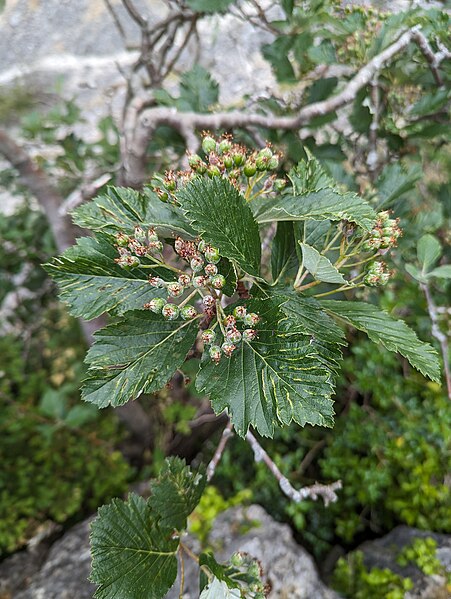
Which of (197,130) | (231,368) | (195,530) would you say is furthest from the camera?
(195,530)

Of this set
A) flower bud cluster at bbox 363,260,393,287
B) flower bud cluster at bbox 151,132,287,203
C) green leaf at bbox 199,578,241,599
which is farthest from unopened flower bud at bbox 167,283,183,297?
green leaf at bbox 199,578,241,599

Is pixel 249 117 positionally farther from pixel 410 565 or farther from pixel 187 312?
pixel 410 565

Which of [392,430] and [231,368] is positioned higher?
[231,368]

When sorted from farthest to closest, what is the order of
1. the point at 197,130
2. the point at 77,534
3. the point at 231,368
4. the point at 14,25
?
the point at 14,25
the point at 77,534
the point at 197,130
the point at 231,368

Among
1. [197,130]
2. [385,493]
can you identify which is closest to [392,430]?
[385,493]

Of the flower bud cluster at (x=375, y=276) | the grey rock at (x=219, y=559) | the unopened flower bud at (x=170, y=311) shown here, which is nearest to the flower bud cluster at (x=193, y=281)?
the unopened flower bud at (x=170, y=311)

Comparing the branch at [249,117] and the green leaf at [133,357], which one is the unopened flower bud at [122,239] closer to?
the green leaf at [133,357]

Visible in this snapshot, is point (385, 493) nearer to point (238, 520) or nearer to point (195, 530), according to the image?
point (238, 520)
